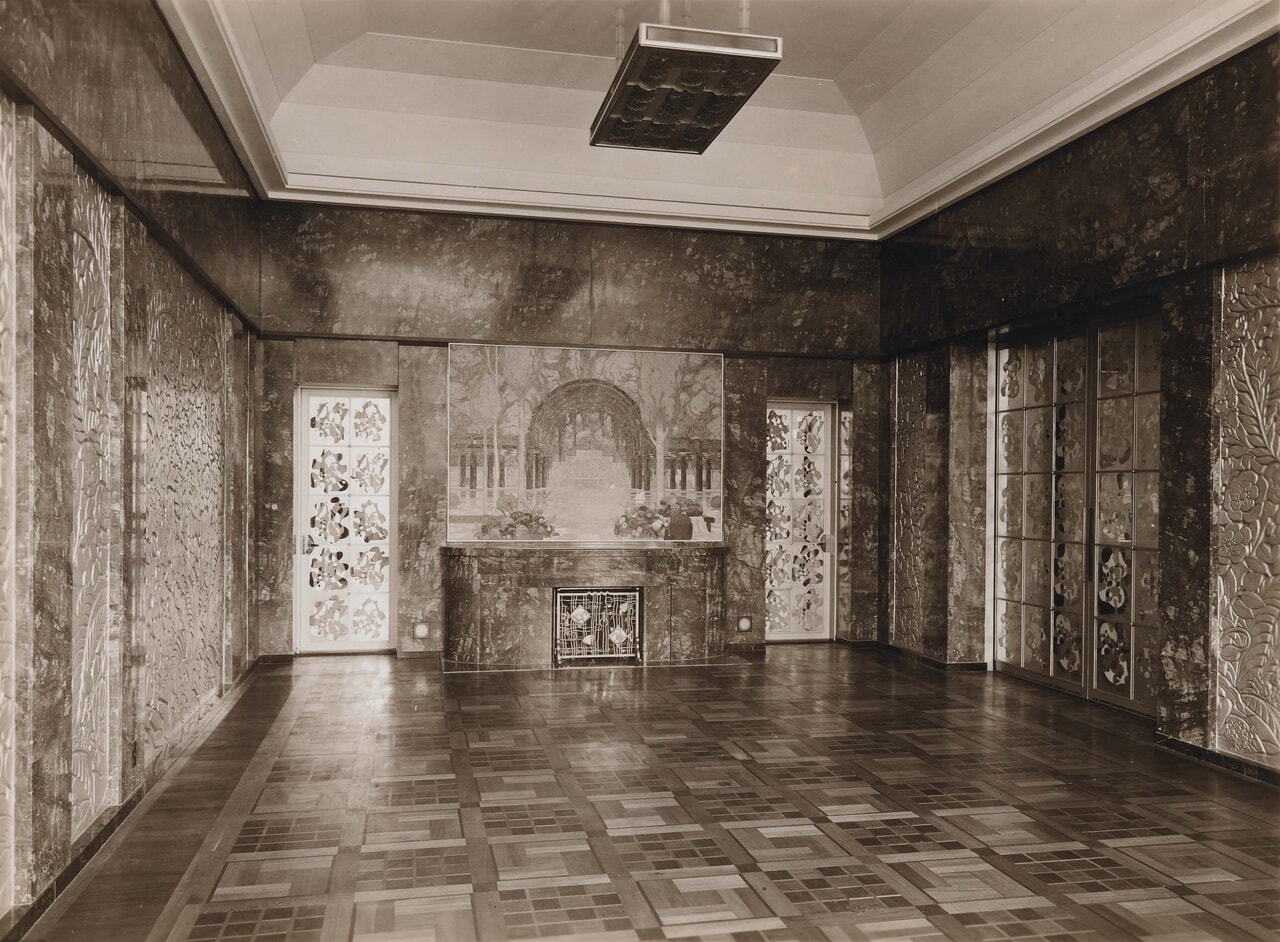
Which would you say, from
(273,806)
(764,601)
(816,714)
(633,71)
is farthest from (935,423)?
(273,806)

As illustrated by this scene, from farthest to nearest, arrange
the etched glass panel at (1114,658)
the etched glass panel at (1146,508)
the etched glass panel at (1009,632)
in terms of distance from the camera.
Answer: the etched glass panel at (1009,632) → the etched glass panel at (1114,658) → the etched glass panel at (1146,508)

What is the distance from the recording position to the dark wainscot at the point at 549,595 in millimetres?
7973

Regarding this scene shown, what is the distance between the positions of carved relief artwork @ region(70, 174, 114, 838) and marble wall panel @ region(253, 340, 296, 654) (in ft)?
12.8

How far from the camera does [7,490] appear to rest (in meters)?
3.30

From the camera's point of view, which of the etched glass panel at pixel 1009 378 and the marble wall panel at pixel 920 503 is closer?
the etched glass panel at pixel 1009 378

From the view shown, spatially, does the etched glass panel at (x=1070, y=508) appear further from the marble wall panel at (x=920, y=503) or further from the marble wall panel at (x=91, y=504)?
the marble wall panel at (x=91, y=504)

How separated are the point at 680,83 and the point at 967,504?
440 cm

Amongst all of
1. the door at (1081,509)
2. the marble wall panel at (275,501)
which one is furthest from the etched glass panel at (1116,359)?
the marble wall panel at (275,501)

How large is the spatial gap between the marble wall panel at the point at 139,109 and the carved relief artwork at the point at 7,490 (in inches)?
10.1

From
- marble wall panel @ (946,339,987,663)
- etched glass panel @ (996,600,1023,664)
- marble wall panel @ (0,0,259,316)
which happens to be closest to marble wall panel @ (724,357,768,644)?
marble wall panel @ (946,339,987,663)

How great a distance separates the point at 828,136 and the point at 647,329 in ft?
7.75

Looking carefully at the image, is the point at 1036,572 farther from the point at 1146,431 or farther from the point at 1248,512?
the point at 1248,512

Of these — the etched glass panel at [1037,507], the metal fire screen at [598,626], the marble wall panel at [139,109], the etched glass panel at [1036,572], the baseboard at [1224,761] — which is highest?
the marble wall panel at [139,109]

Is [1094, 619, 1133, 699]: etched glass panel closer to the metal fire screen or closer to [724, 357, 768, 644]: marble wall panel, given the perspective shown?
[724, 357, 768, 644]: marble wall panel
